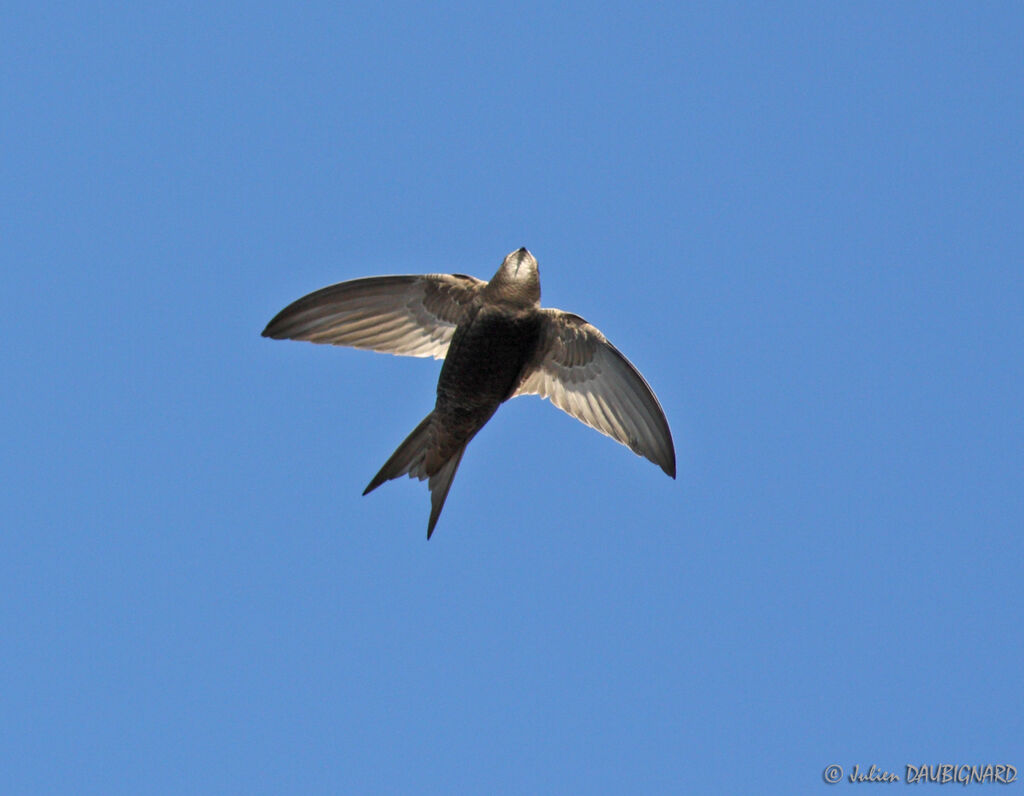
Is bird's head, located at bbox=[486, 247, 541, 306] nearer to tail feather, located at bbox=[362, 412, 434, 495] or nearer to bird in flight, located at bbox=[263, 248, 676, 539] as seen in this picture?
bird in flight, located at bbox=[263, 248, 676, 539]

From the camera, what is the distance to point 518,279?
6035mm

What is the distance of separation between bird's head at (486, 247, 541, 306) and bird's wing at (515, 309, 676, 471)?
257 millimetres

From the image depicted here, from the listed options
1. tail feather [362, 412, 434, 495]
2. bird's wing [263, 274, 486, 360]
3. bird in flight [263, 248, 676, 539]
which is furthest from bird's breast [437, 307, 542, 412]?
bird's wing [263, 274, 486, 360]

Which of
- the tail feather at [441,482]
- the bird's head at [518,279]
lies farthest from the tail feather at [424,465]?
the bird's head at [518,279]

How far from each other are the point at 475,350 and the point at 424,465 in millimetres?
726

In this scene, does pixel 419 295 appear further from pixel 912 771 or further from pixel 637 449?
pixel 912 771

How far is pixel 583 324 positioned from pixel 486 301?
1.74ft

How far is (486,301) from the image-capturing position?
613cm

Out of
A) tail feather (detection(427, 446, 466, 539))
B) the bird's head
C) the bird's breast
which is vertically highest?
the bird's head

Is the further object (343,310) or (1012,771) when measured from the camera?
(343,310)

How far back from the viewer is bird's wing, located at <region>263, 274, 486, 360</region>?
6.38m

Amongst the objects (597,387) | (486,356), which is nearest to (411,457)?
(486,356)

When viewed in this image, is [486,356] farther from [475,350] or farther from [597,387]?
[597,387]

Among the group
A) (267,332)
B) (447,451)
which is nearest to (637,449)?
(447,451)
